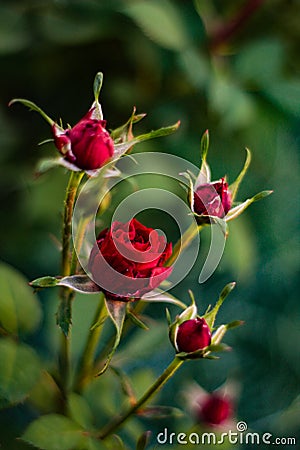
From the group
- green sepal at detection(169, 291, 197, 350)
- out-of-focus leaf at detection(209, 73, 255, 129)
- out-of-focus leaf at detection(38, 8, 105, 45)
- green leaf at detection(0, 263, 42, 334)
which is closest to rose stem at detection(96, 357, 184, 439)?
green sepal at detection(169, 291, 197, 350)

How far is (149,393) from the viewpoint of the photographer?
1.94ft

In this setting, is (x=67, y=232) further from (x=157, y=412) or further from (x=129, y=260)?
(x=157, y=412)

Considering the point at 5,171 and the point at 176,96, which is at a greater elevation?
the point at 176,96

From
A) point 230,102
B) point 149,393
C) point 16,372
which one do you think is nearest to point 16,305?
point 16,372

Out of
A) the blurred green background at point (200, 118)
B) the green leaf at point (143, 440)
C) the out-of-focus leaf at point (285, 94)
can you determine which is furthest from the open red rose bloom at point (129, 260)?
the out-of-focus leaf at point (285, 94)

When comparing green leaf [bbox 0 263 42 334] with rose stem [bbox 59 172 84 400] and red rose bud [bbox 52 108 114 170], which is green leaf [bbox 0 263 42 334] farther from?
red rose bud [bbox 52 108 114 170]

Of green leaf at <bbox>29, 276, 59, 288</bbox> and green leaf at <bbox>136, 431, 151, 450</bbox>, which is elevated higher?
green leaf at <bbox>29, 276, 59, 288</bbox>

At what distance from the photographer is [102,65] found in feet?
3.58

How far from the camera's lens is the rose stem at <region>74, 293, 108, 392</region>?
58cm

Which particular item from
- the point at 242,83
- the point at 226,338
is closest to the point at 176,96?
the point at 242,83

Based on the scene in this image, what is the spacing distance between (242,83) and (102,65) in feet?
0.72

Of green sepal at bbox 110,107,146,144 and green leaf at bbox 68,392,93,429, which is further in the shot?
green leaf at bbox 68,392,93,429

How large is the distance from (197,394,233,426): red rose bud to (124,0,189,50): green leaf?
1.49ft

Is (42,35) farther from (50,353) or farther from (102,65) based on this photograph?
(50,353)
